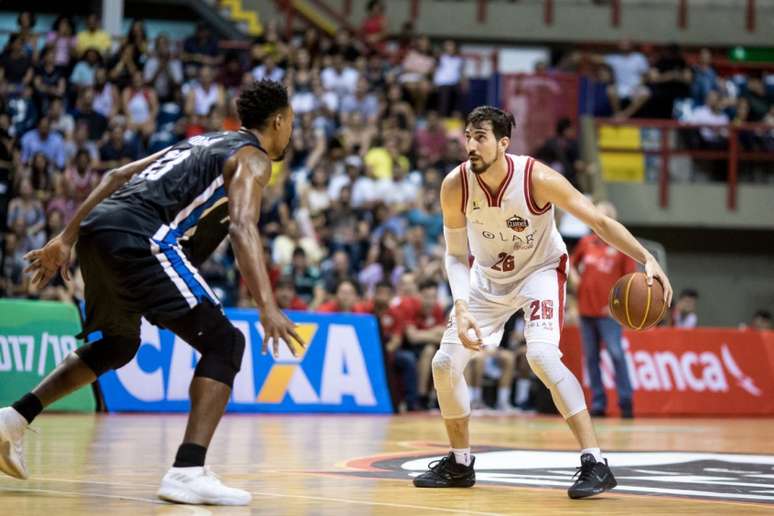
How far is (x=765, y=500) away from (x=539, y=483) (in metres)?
1.20

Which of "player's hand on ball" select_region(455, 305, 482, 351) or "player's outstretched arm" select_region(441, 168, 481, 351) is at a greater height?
"player's outstretched arm" select_region(441, 168, 481, 351)

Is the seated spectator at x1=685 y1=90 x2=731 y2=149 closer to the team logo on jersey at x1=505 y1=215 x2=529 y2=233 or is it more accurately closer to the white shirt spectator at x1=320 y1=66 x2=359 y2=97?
the white shirt spectator at x1=320 y1=66 x2=359 y2=97

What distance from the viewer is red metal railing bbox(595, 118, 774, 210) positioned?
22016mm

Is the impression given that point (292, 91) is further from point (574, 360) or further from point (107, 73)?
point (574, 360)

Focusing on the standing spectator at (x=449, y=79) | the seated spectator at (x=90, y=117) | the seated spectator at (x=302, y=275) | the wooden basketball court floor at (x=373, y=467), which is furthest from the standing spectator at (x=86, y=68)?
the wooden basketball court floor at (x=373, y=467)

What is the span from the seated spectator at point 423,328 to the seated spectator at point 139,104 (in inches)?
195

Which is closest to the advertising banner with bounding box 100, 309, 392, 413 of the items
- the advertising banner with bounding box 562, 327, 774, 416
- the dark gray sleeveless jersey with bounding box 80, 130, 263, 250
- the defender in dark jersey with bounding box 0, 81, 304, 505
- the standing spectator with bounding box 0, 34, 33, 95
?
the advertising banner with bounding box 562, 327, 774, 416

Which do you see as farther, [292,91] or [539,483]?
[292,91]

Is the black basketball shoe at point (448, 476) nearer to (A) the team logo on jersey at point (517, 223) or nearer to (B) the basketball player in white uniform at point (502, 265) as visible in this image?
(B) the basketball player in white uniform at point (502, 265)

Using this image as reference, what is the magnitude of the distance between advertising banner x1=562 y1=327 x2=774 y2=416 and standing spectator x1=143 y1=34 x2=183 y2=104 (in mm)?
7190

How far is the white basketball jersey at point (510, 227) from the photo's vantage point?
6.91 m

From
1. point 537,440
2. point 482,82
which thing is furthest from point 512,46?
point 537,440

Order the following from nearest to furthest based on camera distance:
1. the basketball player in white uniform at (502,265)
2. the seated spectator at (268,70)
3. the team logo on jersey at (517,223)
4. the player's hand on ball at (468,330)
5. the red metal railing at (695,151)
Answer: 1. the player's hand on ball at (468,330)
2. the basketball player in white uniform at (502,265)
3. the team logo on jersey at (517,223)
4. the seated spectator at (268,70)
5. the red metal railing at (695,151)

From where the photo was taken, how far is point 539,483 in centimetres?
698
